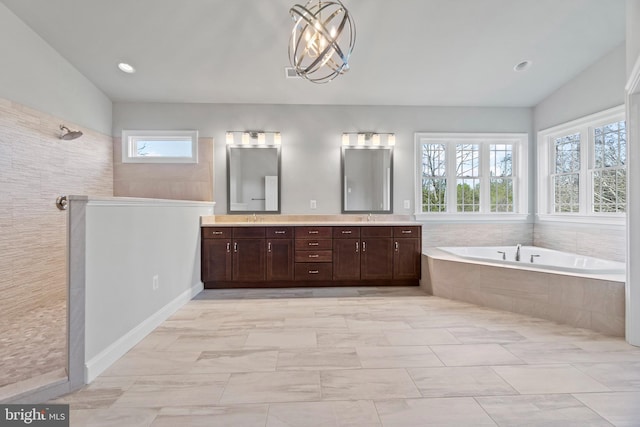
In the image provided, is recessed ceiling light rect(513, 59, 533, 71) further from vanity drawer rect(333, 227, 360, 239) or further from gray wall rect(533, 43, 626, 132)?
vanity drawer rect(333, 227, 360, 239)

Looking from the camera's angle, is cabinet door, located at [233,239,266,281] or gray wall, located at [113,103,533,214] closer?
cabinet door, located at [233,239,266,281]

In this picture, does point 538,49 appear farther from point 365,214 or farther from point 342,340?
point 342,340

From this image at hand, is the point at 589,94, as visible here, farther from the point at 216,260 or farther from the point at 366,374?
the point at 216,260

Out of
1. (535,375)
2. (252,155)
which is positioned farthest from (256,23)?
(535,375)

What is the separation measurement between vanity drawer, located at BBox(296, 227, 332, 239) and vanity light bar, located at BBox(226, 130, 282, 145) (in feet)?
4.29

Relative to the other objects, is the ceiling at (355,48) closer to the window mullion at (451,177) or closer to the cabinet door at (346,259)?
the window mullion at (451,177)

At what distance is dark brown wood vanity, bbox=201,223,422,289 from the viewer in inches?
154

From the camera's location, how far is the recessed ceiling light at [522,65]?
367 centimetres

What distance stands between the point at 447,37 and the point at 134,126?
3994 mm

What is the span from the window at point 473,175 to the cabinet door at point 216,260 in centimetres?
276

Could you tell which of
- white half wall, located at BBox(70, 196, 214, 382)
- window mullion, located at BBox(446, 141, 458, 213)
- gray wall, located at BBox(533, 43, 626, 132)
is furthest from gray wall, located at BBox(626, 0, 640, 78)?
white half wall, located at BBox(70, 196, 214, 382)

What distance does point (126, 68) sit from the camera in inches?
144

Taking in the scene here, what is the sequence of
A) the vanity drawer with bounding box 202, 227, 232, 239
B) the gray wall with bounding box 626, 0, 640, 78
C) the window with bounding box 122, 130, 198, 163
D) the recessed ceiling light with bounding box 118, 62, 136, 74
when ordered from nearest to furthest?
the gray wall with bounding box 626, 0, 640, 78
the recessed ceiling light with bounding box 118, 62, 136, 74
the vanity drawer with bounding box 202, 227, 232, 239
the window with bounding box 122, 130, 198, 163

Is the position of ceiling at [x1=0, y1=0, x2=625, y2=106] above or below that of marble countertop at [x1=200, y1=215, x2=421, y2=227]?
above
